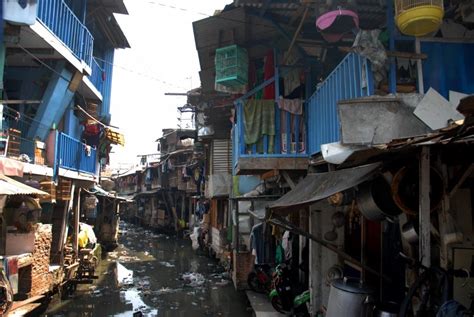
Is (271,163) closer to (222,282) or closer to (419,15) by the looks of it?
(419,15)

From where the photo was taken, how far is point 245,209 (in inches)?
606

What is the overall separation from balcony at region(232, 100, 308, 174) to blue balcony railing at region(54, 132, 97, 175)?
23.8 feet

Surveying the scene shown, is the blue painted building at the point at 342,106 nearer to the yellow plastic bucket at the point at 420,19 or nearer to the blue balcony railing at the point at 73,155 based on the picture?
the yellow plastic bucket at the point at 420,19

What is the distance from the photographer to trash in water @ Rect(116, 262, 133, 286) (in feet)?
54.0

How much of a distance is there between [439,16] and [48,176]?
11.5 meters

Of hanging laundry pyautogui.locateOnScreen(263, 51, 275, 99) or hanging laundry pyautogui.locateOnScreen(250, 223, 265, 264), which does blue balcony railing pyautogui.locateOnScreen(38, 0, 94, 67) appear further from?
hanging laundry pyautogui.locateOnScreen(250, 223, 265, 264)

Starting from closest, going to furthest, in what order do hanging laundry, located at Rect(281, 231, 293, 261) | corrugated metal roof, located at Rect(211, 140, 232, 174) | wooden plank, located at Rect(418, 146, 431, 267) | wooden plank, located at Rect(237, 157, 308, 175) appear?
wooden plank, located at Rect(418, 146, 431, 267)
wooden plank, located at Rect(237, 157, 308, 175)
hanging laundry, located at Rect(281, 231, 293, 261)
corrugated metal roof, located at Rect(211, 140, 232, 174)

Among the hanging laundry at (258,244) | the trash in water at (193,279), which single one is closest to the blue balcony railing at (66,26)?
the hanging laundry at (258,244)

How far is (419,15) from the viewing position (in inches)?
202

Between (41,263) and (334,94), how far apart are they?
9.75 metres

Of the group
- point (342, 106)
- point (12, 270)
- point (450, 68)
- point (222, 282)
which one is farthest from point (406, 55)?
point (222, 282)

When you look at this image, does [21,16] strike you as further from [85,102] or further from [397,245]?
[397,245]

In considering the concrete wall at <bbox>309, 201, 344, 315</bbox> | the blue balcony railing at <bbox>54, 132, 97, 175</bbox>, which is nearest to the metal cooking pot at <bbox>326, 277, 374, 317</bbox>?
the concrete wall at <bbox>309, 201, 344, 315</bbox>

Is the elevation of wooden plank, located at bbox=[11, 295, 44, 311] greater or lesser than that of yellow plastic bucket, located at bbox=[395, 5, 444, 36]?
lesser
